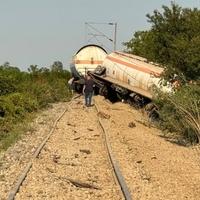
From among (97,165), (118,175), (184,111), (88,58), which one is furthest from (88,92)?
(118,175)

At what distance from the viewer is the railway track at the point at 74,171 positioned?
36.4 feet

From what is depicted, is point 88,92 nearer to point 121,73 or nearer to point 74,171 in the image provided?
point 121,73

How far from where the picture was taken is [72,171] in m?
13.6

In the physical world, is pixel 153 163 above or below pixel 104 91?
above

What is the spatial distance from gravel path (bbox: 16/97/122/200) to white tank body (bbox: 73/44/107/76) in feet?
76.8

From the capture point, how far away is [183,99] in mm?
21859

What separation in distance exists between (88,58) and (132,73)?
35.0 feet

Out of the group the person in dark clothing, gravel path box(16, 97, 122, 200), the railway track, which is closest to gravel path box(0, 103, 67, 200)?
the railway track

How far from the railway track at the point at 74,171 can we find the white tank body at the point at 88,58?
24662 millimetres

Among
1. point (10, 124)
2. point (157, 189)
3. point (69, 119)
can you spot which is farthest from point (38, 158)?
point (69, 119)

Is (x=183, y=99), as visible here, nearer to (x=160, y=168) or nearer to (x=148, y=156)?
(x=148, y=156)

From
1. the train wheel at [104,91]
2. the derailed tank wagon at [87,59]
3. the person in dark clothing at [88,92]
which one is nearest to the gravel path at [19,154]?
the person in dark clothing at [88,92]

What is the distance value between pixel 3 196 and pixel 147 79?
2232 cm

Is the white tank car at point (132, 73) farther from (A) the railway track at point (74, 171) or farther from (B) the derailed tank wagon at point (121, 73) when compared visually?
(A) the railway track at point (74, 171)
